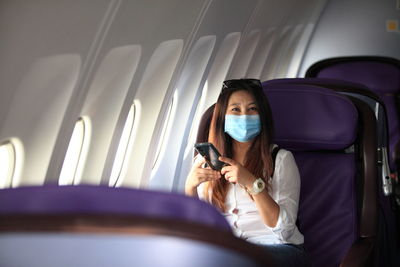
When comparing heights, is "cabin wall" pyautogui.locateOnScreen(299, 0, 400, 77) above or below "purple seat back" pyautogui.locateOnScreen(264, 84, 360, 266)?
above

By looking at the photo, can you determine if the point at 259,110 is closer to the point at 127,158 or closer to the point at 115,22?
the point at 115,22

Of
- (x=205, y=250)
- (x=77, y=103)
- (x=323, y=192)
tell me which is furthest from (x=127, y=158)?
(x=205, y=250)

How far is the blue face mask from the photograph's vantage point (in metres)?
2.50

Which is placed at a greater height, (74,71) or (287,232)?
(74,71)

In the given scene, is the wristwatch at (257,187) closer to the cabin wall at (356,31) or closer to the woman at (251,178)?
the woman at (251,178)

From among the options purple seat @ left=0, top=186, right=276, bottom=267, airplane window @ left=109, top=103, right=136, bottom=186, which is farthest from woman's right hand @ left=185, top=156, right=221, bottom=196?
airplane window @ left=109, top=103, right=136, bottom=186

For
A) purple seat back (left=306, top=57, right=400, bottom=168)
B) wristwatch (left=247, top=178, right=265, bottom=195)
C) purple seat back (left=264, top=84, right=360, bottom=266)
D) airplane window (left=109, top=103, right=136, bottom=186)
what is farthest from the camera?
purple seat back (left=306, top=57, right=400, bottom=168)

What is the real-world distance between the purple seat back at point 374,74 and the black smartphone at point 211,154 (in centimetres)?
377

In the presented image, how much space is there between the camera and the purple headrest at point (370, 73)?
6046mm

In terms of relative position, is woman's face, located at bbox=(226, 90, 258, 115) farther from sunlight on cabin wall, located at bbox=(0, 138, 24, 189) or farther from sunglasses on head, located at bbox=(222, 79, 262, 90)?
sunlight on cabin wall, located at bbox=(0, 138, 24, 189)

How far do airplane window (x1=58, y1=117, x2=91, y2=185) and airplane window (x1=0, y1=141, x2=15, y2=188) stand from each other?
0.66 meters

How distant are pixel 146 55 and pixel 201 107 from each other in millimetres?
1650

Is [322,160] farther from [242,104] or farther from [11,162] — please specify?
[11,162]

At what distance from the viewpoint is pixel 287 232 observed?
7.64 ft
